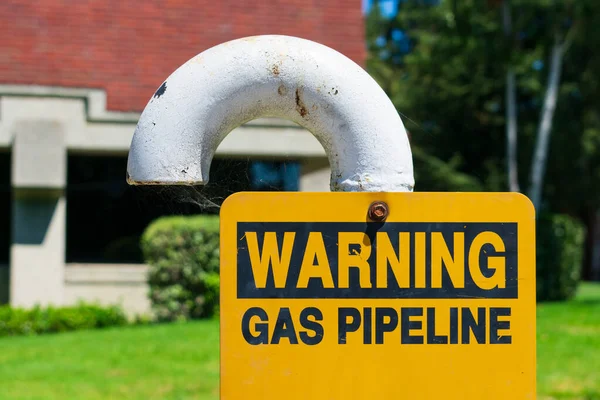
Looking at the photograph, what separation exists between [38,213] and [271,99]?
10019 millimetres

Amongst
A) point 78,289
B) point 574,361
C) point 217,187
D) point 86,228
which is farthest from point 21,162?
point 217,187

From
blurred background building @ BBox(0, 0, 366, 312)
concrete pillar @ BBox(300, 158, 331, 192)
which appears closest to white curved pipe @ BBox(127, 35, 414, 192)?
blurred background building @ BBox(0, 0, 366, 312)

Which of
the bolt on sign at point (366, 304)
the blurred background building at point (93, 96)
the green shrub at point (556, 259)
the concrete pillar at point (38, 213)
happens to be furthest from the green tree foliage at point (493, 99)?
the bolt on sign at point (366, 304)

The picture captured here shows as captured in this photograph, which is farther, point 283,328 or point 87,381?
point 87,381

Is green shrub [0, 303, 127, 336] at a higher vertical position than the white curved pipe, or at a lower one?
lower

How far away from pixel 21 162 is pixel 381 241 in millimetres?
10062

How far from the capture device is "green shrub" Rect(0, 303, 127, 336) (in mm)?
10906

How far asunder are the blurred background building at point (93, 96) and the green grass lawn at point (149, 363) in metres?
1.66

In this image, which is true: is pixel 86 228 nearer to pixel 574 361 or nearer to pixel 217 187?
pixel 574 361

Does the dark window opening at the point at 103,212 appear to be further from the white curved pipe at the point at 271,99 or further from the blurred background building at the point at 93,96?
the white curved pipe at the point at 271,99

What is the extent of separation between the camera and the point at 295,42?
2.45m

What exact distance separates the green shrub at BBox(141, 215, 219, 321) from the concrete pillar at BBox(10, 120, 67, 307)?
1.34 meters

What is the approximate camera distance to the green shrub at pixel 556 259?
15766 mm

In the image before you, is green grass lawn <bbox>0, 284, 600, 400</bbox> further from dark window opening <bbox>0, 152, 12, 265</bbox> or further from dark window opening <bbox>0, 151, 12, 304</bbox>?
dark window opening <bbox>0, 152, 12, 265</bbox>
